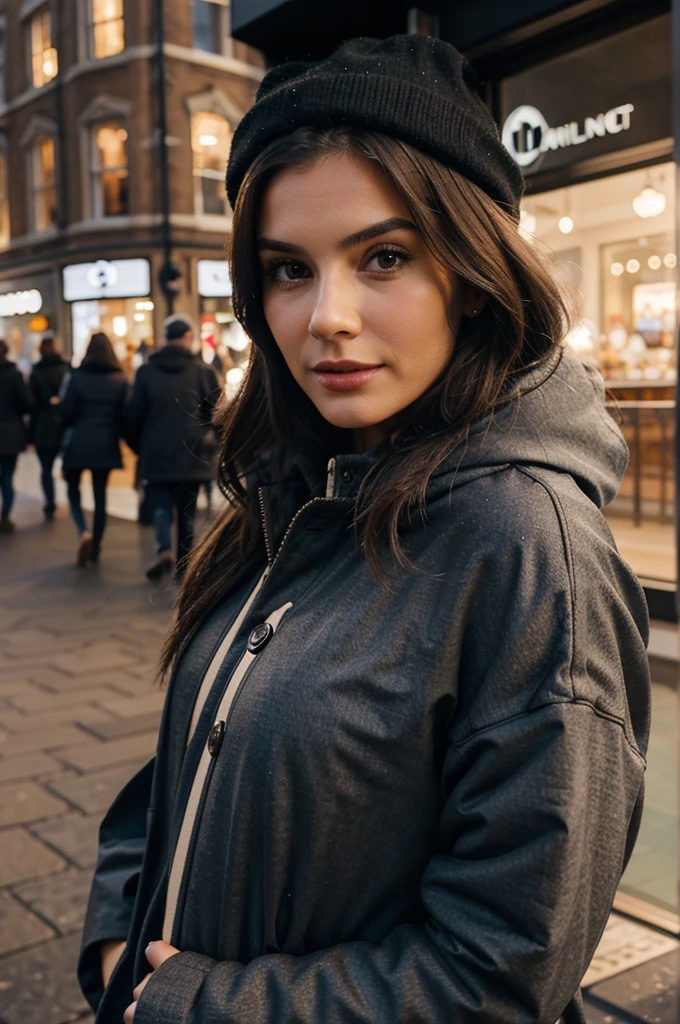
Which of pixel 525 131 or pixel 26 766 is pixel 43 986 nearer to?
pixel 26 766

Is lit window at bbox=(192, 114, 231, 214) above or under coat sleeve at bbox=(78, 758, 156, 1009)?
above

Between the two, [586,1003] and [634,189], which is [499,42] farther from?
[586,1003]

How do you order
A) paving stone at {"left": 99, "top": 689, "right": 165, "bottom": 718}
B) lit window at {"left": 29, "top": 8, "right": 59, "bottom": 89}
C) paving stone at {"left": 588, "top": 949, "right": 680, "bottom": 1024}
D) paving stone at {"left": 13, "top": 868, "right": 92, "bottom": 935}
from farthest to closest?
1. lit window at {"left": 29, "top": 8, "right": 59, "bottom": 89}
2. paving stone at {"left": 99, "top": 689, "right": 165, "bottom": 718}
3. paving stone at {"left": 13, "top": 868, "right": 92, "bottom": 935}
4. paving stone at {"left": 588, "top": 949, "right": 680, "bottom": 1024}

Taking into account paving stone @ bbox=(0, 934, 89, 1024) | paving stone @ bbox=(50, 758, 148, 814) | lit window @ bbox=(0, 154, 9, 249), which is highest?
lit window @ bbox=(0, 154, 9, 249)

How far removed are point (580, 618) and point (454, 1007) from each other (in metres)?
0.38

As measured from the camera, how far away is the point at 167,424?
752 cm

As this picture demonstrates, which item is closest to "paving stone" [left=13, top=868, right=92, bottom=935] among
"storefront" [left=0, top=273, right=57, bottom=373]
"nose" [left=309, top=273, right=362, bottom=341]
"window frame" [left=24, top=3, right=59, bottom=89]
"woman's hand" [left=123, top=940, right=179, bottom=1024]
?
"woman's hand" [left=123, top=940, right=179, bottom=1024]

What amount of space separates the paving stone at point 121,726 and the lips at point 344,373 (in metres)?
3.49

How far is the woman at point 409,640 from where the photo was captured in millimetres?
987

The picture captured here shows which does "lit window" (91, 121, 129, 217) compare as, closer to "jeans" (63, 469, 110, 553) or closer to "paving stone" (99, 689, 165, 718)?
"jeans" (63, 469, 110, 553)

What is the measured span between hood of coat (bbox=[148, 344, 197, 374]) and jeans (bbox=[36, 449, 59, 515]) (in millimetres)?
3146

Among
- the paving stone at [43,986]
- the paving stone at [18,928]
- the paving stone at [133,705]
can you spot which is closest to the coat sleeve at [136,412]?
the paving stone at [133,705]

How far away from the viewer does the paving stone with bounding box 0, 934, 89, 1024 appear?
98.0 inches

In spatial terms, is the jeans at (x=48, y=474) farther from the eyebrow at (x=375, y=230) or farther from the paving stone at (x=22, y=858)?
the eyebrow at (x=375, y=230)
